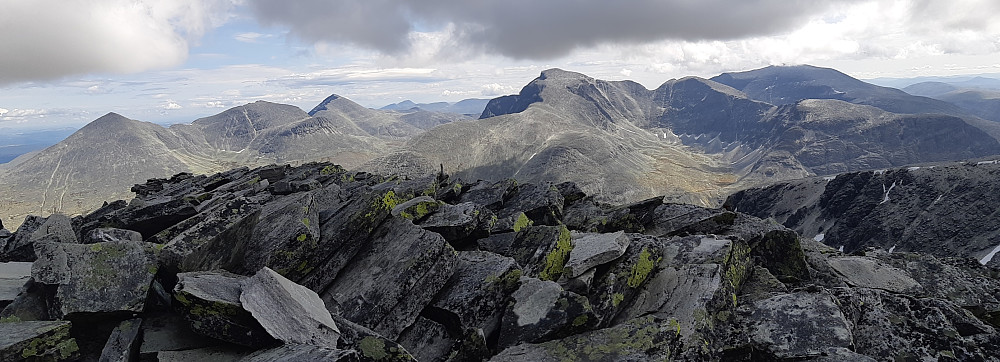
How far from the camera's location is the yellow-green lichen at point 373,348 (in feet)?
35.1

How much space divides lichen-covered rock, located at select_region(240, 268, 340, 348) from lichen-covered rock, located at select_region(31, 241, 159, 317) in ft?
10.2

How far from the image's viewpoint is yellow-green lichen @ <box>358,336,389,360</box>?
10.7m

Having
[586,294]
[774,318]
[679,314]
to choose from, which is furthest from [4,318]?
[774,318]

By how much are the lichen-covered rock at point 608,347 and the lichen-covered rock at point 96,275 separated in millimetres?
9912

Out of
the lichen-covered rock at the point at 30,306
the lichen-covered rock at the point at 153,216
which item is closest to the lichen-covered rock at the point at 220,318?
the lichen-covered rock at the point at 30,306

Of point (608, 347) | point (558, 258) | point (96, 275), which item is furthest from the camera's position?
point (558, 258)

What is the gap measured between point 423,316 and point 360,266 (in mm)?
3216

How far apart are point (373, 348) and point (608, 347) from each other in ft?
19.9

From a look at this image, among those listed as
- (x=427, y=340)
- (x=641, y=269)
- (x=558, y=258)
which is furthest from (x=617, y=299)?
(x=427, y=340)

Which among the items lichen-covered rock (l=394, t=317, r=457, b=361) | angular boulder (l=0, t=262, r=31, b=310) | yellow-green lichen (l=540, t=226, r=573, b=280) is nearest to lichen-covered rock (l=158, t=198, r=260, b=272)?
angular boulder (l=0, t=262, r=31, b=310)

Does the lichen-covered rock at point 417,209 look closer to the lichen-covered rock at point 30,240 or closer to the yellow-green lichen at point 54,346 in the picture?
the yellow-green lichen at point 54,346

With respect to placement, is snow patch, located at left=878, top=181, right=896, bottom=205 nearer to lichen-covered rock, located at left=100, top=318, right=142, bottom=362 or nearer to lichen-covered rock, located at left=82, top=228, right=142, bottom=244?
lichen-covered rock, located at left=82, top=228, right=142, bottom=244

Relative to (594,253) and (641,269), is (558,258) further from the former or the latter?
(641,269)

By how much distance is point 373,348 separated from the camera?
1078 cm
